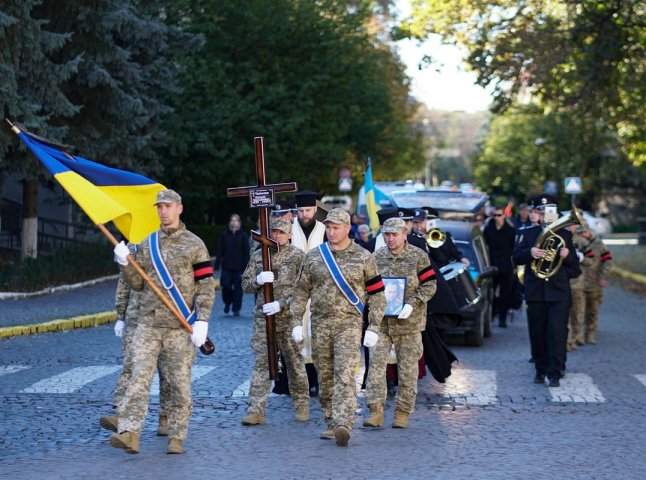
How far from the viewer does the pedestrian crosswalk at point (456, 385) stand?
1269 centimetres

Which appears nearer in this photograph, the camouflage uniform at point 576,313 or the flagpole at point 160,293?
the flagpole at point 160,293

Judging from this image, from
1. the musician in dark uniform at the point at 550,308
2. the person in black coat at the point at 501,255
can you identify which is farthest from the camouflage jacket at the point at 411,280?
the person in black coat at the point at 501,255

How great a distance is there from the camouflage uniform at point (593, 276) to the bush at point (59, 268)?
11.6m

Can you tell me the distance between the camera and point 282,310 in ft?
36.2

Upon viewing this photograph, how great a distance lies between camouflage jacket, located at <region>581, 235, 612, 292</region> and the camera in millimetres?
18234

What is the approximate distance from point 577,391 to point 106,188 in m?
5.45

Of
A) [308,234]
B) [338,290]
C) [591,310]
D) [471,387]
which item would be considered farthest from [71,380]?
[591,310]

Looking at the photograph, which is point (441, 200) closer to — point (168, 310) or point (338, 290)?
point (338, 290)

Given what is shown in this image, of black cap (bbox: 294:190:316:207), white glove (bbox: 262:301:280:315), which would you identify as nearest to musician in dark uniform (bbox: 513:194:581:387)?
black cap (bbox: 294:190:316:207)

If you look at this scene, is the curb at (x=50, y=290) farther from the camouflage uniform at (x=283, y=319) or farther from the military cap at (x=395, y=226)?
the military cap at (x=395, y=226)

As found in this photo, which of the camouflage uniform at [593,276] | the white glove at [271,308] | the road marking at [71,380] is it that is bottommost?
the road marking at [71,380]

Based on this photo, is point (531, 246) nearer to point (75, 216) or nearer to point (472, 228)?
point (472, 228)

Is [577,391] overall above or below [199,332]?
below

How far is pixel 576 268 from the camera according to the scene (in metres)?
14.1
